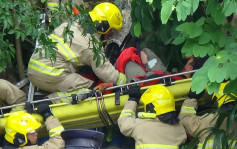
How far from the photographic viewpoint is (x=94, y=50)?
19.4 feet

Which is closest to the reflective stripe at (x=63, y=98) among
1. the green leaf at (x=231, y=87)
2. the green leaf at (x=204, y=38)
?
the green leaf at (x=204, y=38)

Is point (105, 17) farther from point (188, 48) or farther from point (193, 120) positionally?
point (188, 48)

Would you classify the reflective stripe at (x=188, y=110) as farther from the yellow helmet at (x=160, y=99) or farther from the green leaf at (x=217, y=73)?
the green leaf at (x=217, y=73)

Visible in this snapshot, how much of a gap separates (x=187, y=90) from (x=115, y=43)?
1.25 m

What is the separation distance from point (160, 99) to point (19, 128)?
4.72ft

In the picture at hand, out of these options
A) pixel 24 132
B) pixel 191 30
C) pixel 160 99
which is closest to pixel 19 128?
pixel 24 132

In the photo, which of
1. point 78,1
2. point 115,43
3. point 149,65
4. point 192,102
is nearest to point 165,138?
point 192,102

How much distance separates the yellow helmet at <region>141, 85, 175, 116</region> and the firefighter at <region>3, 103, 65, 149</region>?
0.94 metres

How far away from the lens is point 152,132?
5.96 metres

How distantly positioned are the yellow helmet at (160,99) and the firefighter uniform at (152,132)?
0.41ft

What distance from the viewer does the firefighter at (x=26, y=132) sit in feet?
19.8

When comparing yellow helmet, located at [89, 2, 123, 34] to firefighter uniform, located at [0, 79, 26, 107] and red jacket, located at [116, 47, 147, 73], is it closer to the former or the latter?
red jacket, located at [116, 47, 147, 73]

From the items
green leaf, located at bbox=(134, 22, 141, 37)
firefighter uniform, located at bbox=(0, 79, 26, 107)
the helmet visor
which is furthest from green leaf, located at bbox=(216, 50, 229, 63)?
firefighter uniform, located at bbox=(0, 79, 26, 107)

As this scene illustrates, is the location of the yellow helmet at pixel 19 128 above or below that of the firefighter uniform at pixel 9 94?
below
